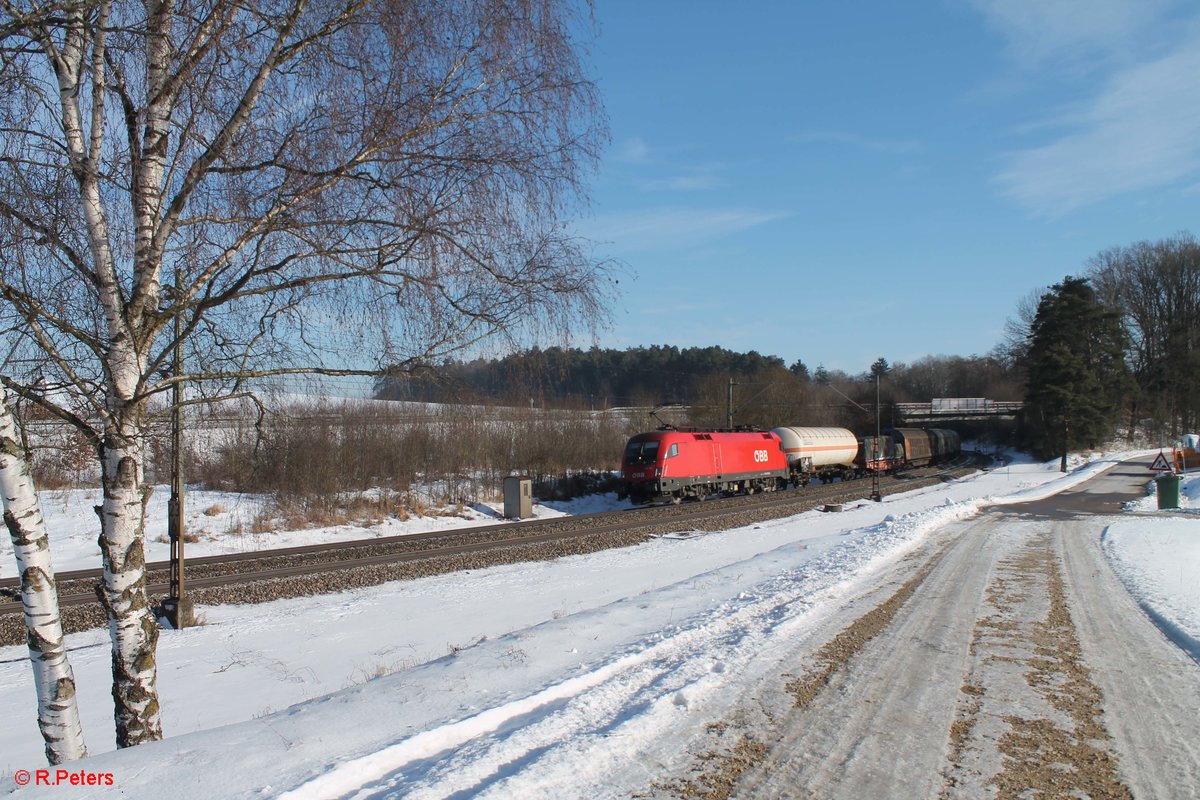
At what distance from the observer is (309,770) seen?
421 centimetres

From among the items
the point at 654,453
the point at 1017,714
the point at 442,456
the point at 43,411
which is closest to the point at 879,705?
the point at 1017,714

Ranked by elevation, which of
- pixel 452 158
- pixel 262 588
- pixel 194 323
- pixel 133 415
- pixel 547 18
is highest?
pixel 547 18

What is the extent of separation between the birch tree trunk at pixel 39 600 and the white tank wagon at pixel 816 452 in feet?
121

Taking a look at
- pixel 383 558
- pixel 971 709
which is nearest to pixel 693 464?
pixel 383 558

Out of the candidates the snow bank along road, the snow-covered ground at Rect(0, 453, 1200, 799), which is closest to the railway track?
the snow-covered ground at Rect(0, 453, 1200, 799)

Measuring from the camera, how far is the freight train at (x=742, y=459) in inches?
1187

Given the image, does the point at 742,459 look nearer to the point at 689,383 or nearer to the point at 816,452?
the point at 816,452

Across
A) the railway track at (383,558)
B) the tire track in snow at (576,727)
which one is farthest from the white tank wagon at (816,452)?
the tire track in snow at (576,727)

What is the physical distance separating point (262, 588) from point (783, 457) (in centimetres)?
2927

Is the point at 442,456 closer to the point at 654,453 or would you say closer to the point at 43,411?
the point at 654,453

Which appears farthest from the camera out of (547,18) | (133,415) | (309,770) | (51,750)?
(547,18)

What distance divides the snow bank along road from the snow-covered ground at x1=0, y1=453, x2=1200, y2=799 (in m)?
0.50

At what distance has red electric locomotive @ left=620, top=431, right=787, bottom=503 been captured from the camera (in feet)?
98.2

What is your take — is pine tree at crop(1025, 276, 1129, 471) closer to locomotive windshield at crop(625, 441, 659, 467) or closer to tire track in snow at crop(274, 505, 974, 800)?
locomotive windshield at crop(625, 441, 659, 467)
